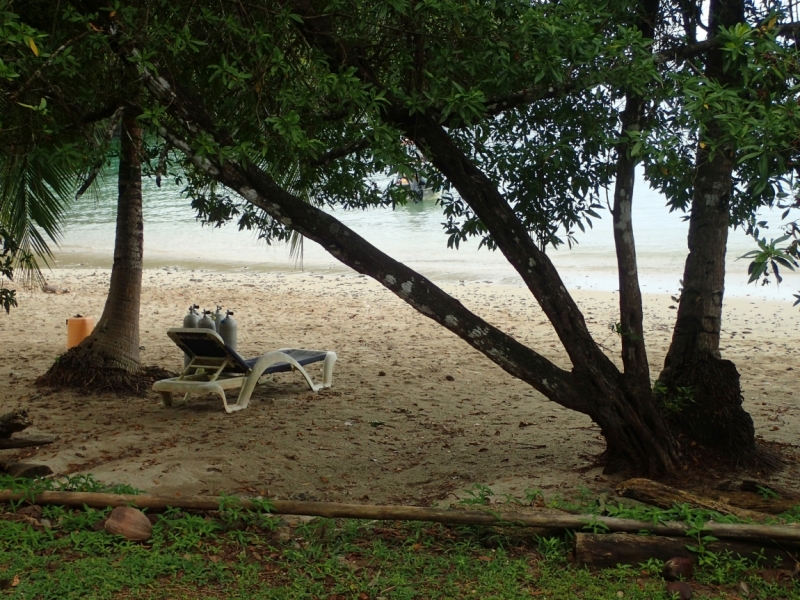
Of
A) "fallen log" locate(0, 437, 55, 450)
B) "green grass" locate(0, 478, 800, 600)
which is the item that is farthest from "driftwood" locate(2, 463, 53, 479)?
"green grass" locate(0, 478, 800, 600)

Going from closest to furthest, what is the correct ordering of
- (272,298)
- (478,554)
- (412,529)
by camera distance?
(478,554) → (412,529) → (272,298)

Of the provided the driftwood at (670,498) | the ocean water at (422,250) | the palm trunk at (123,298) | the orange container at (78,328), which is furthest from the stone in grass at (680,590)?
the ocean water at (422,250)

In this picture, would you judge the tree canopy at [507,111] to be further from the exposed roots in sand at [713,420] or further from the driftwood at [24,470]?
the driftwood at [24,470]

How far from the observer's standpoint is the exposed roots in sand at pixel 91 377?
26.8ft

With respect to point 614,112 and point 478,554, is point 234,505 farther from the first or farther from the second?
point 614,112

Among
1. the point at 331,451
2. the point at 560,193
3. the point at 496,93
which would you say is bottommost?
the point at 331,451

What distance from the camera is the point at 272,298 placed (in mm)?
15859

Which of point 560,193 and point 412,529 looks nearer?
point 412,529

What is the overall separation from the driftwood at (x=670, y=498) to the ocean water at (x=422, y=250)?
11999mm

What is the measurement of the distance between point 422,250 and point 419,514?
75.4ft

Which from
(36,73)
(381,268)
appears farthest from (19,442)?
(381,268)

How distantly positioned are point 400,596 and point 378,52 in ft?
11.4

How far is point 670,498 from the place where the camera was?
14.1 feet

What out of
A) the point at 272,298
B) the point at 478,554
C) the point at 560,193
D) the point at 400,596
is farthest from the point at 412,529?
the point at 272,298
